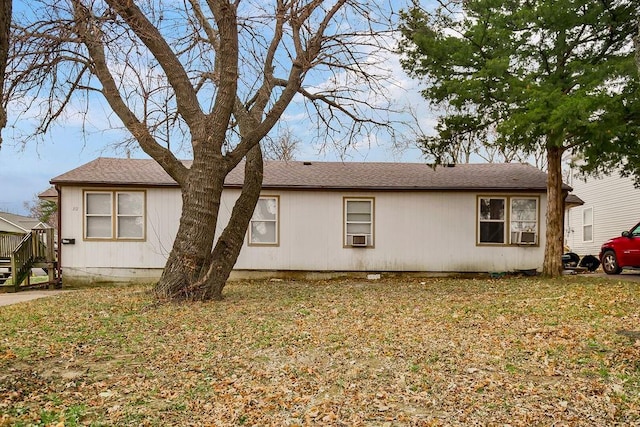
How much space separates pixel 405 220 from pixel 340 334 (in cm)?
842

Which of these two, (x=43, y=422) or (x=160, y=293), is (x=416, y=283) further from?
(x=43, y=422)

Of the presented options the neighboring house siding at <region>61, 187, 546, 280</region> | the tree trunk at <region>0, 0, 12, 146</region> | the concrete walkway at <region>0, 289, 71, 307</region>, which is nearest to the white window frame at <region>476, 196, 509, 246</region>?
the neighboring house siding at <region>61, 187, 546, 280</region>

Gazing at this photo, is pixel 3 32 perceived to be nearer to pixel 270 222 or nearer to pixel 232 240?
pixel 232 240

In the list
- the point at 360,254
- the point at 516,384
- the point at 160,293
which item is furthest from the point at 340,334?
the point at 360,254

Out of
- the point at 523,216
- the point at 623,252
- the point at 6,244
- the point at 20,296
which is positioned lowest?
the point at 20,296

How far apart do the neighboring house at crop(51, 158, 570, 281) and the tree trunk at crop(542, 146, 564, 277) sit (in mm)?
1030

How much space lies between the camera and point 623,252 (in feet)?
44.8

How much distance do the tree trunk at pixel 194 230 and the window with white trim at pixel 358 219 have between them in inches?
232

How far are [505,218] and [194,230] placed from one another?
30.2 ft

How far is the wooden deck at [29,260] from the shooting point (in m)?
12.8

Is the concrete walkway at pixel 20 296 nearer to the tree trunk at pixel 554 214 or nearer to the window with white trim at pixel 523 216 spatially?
the window with white trim at pixel 523 216

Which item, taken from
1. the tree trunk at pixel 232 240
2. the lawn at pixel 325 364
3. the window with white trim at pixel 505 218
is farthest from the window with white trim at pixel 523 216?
the tree trunk at pixel 232 240

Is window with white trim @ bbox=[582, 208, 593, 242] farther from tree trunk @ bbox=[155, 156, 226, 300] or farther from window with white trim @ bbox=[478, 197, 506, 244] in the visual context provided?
tree trunk @ bbox=[155, 156, 226, 300]

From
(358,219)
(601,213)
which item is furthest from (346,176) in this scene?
(601,213)
